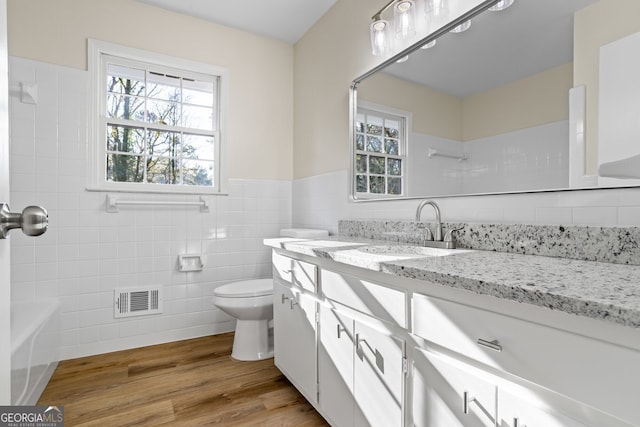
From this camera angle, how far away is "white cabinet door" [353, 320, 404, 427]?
110cm

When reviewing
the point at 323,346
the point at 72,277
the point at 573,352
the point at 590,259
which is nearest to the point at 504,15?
the point at 590,259

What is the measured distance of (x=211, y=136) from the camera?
116 inches

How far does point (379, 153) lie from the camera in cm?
213

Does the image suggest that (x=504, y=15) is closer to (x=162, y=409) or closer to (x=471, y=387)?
(x=471, y=387)

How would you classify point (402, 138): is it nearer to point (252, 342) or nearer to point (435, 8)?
point (435, 8)

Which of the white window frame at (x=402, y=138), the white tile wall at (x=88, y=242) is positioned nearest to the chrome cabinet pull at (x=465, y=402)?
the white window frame at (x=402, y=138)

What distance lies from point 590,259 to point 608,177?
286 mm

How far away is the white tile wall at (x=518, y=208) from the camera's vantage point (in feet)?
3.62

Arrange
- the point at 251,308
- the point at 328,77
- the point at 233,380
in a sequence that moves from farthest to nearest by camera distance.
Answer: the point at 328,77, the point at 251,308, the point at 233,380

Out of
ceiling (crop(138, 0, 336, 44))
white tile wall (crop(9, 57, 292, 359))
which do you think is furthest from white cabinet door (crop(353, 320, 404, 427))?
ceiling (crop(138, 0, 336, 44))

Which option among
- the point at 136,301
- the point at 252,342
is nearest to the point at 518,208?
the point at 252,342

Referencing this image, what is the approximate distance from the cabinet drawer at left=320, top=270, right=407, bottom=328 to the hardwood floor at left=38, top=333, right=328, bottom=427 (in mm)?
716

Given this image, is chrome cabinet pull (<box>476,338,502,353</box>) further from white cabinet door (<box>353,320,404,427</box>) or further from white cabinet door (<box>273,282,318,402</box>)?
white cabinet door (<box>273,282,318,402</box>)

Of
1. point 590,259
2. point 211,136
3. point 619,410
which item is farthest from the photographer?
point 211,136
